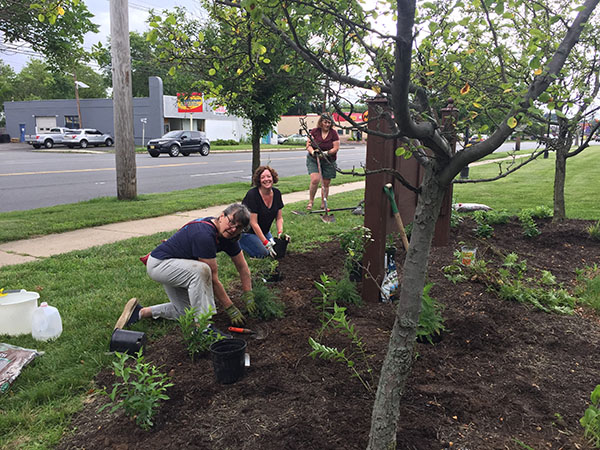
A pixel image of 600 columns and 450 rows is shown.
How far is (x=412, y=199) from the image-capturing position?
6.32 meters

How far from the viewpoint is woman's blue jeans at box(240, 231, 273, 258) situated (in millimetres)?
5426

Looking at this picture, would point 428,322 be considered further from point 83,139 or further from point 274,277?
point 83,139

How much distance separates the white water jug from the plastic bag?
257 mm

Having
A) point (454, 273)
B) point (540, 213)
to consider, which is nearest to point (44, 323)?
point (454, 273)

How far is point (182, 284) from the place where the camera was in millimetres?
3742

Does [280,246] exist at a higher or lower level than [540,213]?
lower

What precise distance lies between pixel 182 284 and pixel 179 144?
26.6 metres

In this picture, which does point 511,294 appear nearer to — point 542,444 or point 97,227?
point 542,444

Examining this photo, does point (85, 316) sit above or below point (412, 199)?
below

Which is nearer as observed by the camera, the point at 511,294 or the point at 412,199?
the point at 511,294

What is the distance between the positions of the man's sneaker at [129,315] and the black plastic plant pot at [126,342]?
20cm

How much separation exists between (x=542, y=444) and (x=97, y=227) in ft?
23.3

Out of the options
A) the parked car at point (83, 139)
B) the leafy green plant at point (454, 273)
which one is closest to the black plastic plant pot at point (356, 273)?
the leafy green plant at point (454, 273)

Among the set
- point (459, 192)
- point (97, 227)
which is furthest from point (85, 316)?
point (459, 192)
